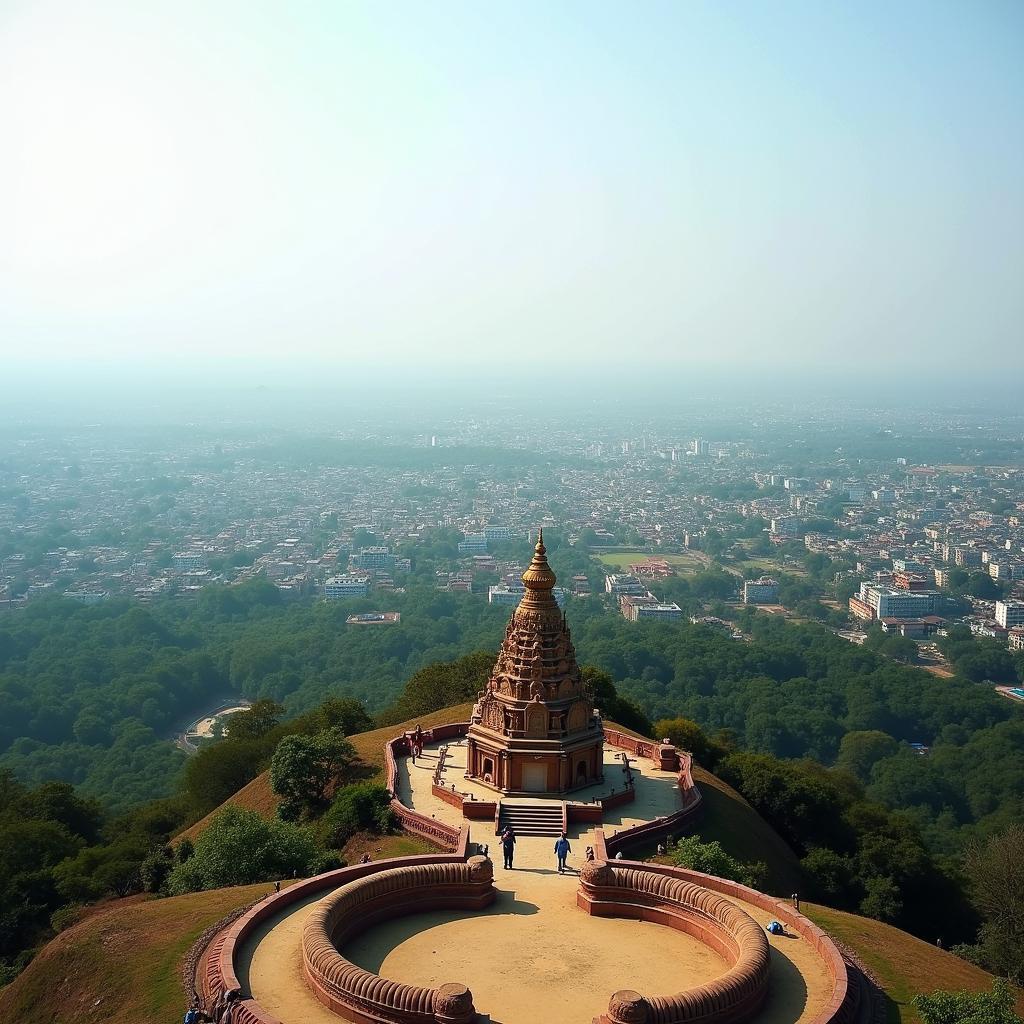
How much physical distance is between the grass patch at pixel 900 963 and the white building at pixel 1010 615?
9190 cm

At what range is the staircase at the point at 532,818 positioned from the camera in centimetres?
3316

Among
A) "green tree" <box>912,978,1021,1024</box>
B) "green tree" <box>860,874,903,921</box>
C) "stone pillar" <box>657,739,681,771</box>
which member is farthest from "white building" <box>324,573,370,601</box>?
"green tree" <box>912,978,1021,1024</box>

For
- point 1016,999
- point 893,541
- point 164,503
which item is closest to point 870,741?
point 1016,999

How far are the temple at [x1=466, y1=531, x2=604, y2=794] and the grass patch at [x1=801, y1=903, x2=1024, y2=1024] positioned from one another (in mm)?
9985

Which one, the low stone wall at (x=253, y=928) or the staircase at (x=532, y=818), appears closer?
the low stone wall at (x=253, y=928)

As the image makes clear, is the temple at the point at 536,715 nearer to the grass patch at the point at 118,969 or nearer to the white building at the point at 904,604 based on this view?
the grass patch at the point at 118,969

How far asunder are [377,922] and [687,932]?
704 centimetres

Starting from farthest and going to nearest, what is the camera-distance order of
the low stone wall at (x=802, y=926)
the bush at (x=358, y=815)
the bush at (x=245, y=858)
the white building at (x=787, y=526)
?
the white building at (x=787, y=526) < the bush at (x=358, y=815) < the bush at (x=245, y=858) < the low stone wall at (x=802, y=926)

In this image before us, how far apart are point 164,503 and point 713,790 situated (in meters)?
168

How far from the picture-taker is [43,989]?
79.8ft

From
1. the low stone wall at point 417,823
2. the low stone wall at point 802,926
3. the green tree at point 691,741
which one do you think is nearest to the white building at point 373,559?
the green tree at point 691,741

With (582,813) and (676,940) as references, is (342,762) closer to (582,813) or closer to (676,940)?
(582,813)

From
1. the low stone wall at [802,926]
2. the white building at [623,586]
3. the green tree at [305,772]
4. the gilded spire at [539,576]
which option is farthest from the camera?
the white building at [623,586]

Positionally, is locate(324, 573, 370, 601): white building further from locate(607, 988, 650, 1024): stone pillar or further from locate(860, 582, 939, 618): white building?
locate(607, 988, 650, 1024): stone pillar
